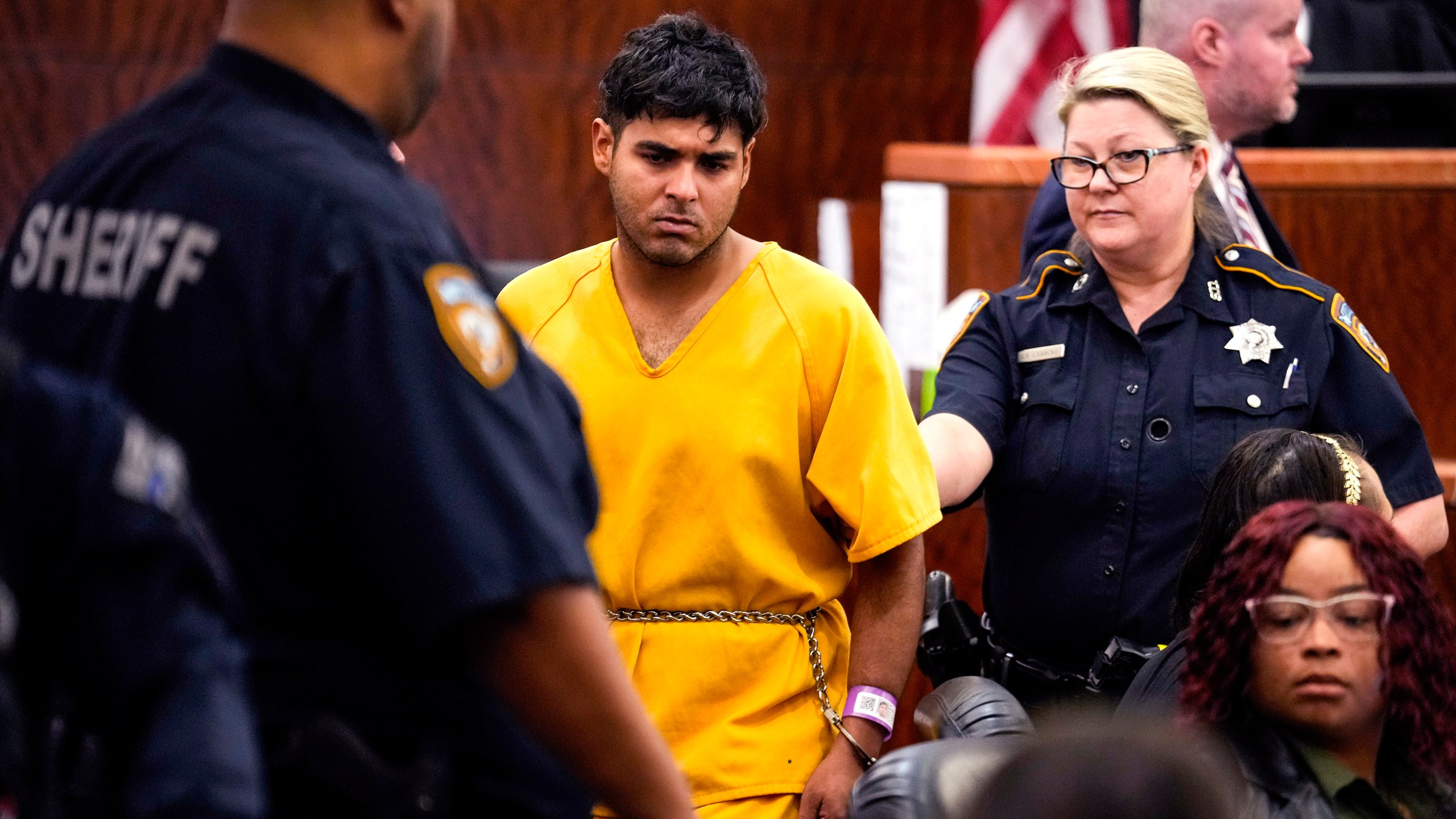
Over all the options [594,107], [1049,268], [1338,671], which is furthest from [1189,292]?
[594,107]

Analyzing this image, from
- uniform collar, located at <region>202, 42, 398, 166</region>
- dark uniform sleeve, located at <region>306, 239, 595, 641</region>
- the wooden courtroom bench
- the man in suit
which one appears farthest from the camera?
the wooden courtroom bench

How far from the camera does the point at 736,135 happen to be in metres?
2.73

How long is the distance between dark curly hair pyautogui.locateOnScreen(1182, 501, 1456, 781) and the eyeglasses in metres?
0.01

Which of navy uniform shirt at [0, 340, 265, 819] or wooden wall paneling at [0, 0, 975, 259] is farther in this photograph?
wooden wall paneling at [0, 0, 975, 259]

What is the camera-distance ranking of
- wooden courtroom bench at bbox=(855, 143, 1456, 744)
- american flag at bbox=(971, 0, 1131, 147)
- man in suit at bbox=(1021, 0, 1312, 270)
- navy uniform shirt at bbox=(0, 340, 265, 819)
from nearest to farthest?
navy uniform shirt at bbox=(0, 340, 265, 819) → man in suit at bbox=(1021, 0, 1312, 270) → wooden courtroom bench at bbox=(855, 143, 1456, 744) → american flag at bbox=(971, 0, 1131, 147)

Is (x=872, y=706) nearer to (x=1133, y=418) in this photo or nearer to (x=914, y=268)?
(x=1133, y=418)

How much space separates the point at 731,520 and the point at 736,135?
59cm

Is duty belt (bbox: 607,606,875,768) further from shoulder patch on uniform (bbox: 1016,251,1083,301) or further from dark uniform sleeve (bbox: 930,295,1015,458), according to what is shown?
shoulder patch on uniform (bbox: 1016,251,1083,301)

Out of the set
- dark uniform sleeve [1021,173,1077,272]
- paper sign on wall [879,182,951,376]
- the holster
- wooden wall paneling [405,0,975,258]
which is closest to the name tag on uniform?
dark uniform sleeve [1021,173,1077,272]

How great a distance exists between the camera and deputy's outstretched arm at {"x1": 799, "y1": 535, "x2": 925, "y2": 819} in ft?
8.89

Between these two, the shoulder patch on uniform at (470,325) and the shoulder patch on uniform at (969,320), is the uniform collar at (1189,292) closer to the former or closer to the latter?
the shoulder patch on uniform at (969,320)

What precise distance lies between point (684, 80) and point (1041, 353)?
81cm

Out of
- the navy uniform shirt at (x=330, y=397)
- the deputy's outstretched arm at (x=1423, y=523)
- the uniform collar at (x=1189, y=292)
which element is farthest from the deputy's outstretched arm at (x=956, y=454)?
the navy uniform shirt at (x=330, y=397)

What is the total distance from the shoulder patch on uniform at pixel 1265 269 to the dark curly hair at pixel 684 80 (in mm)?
874
